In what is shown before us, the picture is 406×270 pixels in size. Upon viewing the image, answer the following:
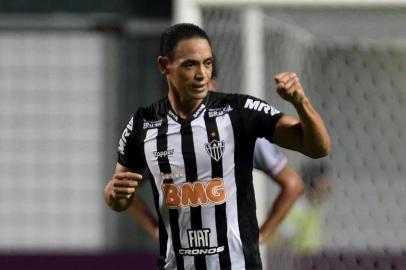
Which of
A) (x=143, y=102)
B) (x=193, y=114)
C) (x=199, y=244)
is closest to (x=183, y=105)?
(x=193, y=114)

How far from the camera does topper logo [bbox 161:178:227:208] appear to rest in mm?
4840

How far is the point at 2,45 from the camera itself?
1165 centimetres

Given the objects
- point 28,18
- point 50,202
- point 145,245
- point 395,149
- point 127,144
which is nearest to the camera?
point 127,144

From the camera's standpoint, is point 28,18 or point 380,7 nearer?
point 380,7

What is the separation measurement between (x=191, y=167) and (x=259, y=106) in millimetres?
332

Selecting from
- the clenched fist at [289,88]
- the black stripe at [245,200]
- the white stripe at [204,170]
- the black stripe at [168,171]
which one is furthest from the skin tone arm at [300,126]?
the black stripe at [168,171]

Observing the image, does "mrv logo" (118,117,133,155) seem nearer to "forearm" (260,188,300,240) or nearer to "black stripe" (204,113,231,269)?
"black stripe" (204,113,231,269)

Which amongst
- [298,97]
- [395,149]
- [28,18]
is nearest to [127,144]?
[298,97]

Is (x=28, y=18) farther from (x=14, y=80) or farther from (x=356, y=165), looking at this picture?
(x=356, y=165)

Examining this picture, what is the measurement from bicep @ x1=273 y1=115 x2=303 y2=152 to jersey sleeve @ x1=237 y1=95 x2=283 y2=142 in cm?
3

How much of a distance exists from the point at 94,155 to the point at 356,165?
403 cm

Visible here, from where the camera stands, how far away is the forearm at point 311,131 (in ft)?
14.8

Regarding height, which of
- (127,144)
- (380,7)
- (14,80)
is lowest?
(127,144)

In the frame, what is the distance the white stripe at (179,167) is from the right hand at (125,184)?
0.67 feet
